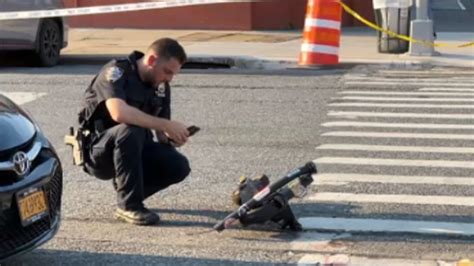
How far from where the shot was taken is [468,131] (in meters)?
8.94

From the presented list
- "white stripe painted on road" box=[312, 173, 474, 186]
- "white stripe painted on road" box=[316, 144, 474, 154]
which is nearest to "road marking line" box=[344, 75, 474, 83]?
"white stripe painted on road" box=[316, 144, 474, 154]

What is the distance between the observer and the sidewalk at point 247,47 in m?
14.7

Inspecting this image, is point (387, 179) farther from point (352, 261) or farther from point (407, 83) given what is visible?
point (407, 83)

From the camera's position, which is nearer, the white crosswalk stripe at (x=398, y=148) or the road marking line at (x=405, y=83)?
the white crosswalk stripe at (x=398, y=148)

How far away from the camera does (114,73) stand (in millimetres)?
5836

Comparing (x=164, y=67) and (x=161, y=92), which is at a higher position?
(x=164, y=67)

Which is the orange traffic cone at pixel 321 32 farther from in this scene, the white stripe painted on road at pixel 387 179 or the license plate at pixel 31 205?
the license plate at pixel 31 205

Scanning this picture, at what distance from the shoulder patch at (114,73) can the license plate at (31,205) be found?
1.18 metres

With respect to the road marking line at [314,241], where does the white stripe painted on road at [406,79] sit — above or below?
below

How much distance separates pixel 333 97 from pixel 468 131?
2458 mm

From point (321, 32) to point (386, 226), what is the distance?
8.28 metres

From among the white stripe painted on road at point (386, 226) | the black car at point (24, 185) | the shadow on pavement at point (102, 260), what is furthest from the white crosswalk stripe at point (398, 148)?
the black car at point (24, 185)

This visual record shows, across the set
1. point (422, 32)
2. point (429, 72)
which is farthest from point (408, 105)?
point (422, 32)

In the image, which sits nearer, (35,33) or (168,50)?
(168,50)
